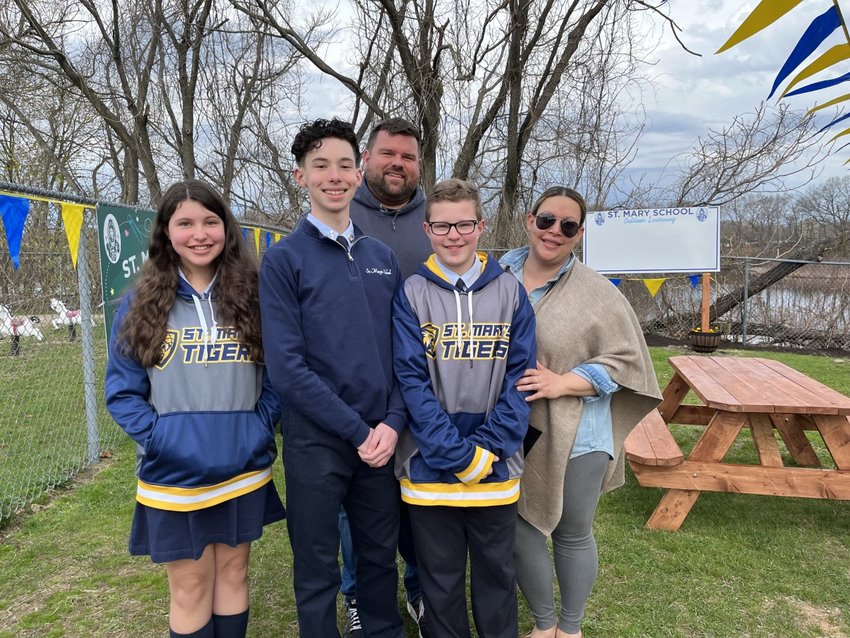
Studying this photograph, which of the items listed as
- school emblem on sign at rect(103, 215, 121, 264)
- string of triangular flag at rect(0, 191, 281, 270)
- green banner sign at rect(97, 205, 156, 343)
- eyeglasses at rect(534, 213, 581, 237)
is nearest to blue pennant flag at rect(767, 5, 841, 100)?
eyeglasses at rect(534, 213, 581, 237)

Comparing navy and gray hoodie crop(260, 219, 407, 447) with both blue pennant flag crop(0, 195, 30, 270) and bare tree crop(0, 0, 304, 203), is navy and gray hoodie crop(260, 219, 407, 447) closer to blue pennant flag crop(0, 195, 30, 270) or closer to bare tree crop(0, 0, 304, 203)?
blue pennant flag crop(0, 195, 30, 270)

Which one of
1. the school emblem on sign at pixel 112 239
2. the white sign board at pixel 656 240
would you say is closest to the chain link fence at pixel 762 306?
the white sign board at pixel 656 240

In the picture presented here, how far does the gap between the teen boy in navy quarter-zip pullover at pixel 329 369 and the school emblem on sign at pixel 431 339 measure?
136mm

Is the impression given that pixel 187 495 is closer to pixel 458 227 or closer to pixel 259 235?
pixel 458 227

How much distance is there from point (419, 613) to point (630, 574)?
3.86ft

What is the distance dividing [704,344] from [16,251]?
9404 mm

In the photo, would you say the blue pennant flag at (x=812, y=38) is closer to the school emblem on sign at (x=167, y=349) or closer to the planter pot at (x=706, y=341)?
the school emblem on sign at (x=167, y=349)

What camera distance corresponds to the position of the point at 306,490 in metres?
1.85

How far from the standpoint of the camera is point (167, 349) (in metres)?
1.75

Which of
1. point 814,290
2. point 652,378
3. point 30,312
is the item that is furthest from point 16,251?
point 814,290

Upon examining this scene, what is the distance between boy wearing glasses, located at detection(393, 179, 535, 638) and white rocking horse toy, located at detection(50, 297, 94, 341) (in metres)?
6.15

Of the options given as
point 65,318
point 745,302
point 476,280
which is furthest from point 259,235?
point 745,302

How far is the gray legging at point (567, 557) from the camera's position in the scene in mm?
2055

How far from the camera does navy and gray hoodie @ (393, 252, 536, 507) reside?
1.80 m
